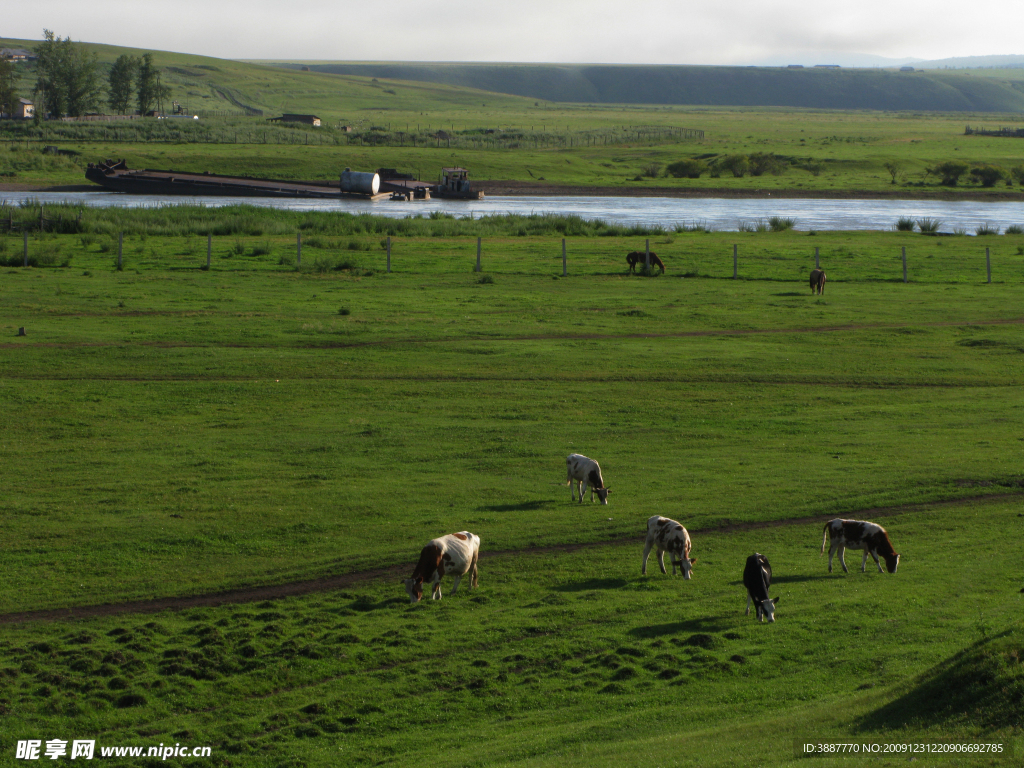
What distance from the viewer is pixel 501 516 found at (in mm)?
18234

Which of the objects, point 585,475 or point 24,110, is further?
point 24,110

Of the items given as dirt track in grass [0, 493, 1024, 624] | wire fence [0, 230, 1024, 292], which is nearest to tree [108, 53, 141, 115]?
wire fence [0, 230, 1024, 292]

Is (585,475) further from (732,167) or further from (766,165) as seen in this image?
(766,165)

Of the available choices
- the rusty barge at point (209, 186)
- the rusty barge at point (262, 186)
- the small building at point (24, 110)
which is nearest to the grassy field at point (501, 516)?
the rusty barge at point (209, 186)

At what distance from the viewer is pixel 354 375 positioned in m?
30.1

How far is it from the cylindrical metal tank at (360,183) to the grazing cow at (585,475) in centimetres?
9427

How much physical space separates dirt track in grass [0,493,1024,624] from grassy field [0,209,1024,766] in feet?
0.37

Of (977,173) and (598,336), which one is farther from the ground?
(977,173)

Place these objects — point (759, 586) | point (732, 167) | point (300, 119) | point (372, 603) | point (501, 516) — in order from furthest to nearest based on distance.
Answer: point (300, 119), point (732, 167), point (501, 516), point (372, 603), point (759, 586)

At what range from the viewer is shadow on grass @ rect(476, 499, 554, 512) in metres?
18.6

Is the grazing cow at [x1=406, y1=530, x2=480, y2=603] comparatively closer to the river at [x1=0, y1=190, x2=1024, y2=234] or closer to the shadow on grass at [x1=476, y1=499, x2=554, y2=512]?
the shadow on grass at [x1=476, y1=499, x2=554, y2=512]

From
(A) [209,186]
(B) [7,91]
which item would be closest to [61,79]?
(B) [7,91]

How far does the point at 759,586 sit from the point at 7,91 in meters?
194

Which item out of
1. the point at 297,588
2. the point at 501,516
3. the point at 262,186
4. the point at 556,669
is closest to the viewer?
the point at 556,669
